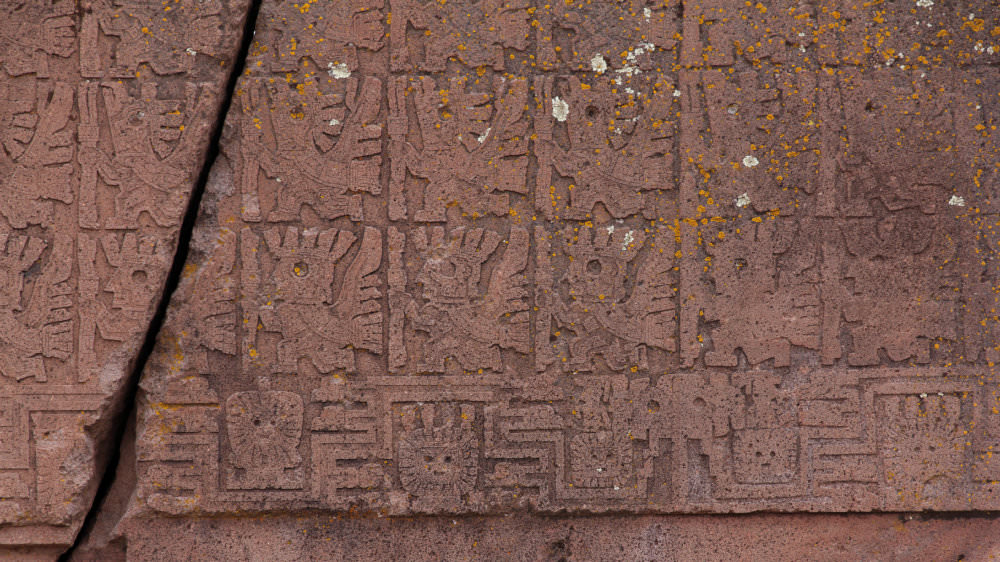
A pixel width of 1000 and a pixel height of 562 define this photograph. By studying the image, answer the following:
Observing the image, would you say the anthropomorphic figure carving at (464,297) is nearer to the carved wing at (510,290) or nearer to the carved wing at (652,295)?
the carved wing at (510,290)

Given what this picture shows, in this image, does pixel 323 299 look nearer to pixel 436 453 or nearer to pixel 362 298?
pixel 362 298

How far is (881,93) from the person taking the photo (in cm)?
219

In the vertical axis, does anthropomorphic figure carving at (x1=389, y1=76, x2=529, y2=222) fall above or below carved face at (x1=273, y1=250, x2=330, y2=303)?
above

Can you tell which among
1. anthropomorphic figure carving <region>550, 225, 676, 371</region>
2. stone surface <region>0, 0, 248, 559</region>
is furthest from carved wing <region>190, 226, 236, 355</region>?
anthropomorphic figure carving <region>550, 225, 676, 371</region>

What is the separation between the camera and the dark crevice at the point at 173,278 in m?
2.17

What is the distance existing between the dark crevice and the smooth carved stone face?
2.4 inches

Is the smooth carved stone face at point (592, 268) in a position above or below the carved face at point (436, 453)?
above

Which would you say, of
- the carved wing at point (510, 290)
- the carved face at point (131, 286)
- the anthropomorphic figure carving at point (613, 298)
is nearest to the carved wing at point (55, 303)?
the carved face at point (131, 286)

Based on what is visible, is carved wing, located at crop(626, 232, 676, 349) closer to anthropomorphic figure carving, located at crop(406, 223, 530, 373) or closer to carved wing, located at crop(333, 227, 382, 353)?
anthropomorphic figure carving, located at crop(406, 223, 530, 373)

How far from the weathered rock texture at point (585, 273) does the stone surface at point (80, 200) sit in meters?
0.12

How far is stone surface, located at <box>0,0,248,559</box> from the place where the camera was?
2119 millimetres

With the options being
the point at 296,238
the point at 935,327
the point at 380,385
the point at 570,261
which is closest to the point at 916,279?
the point at 935,327

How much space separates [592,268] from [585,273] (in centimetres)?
3

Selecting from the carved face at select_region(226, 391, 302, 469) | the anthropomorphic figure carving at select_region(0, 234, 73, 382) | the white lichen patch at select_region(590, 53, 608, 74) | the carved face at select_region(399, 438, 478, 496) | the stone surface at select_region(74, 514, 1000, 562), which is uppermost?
the white lichen patch at select_region(590, 53, 608, 74)
